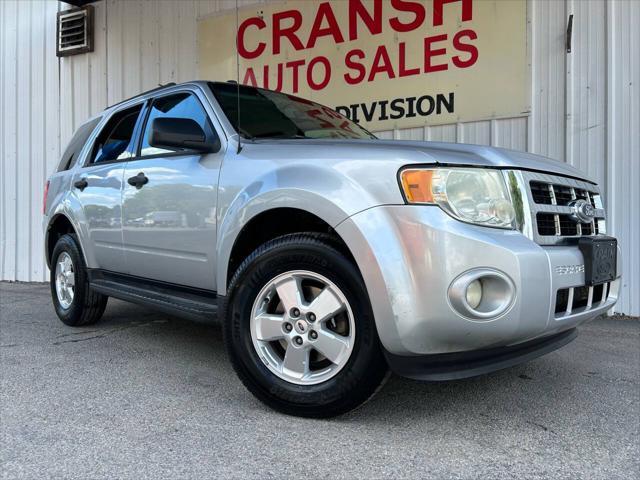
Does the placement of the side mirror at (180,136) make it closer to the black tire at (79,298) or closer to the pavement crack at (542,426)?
the black tire at (79,298)

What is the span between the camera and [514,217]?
7.30 feet

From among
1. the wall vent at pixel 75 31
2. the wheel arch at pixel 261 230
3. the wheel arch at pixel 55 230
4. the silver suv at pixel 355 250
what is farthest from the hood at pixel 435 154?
the wall vent at pixel 75 31

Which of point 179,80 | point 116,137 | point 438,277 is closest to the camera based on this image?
point 438,277

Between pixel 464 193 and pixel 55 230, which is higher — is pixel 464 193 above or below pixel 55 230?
above

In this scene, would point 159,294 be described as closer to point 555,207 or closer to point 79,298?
point 79,298

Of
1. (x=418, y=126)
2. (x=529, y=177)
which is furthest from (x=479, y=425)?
(x=418, y=126)

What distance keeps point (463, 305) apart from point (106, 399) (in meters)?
1.95

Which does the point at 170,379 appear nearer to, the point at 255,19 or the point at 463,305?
the point at 463,305

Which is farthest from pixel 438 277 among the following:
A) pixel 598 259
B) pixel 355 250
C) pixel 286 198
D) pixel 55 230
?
pixel 55 230

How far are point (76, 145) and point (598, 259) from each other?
14.5 feet

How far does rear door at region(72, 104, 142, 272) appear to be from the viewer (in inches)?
150

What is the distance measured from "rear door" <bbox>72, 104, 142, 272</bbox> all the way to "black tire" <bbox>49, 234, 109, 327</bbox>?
0.68ft

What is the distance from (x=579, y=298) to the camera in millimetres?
2453

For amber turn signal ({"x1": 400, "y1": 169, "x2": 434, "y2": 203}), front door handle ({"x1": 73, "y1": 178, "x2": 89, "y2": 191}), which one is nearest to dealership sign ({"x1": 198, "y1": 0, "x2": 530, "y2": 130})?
front door handle ({"x1": 73, "y1": 178, "x2": 89, "y2": 191})
